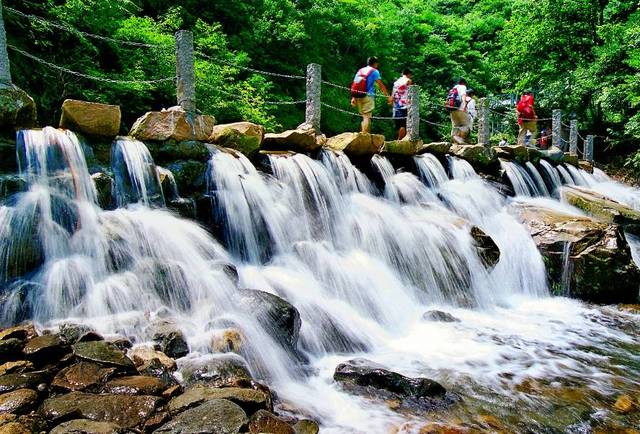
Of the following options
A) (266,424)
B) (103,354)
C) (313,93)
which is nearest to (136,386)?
(103,354)

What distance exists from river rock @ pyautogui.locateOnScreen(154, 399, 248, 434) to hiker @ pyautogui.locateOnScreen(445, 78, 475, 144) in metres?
10.3

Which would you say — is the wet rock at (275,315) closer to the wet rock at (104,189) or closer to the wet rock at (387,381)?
the wet rock at (387,381)

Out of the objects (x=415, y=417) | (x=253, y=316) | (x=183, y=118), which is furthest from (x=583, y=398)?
(x=183, y=118)

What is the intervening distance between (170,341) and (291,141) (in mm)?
4903

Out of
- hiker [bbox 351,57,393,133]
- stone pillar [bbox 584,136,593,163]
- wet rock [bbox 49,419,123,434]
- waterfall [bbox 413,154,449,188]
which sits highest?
hiker [bbox 351,57,393,133]

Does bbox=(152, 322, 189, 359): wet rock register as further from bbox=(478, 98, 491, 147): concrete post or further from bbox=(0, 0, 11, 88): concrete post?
bbox=(478, 98, 491, 147): concrete post

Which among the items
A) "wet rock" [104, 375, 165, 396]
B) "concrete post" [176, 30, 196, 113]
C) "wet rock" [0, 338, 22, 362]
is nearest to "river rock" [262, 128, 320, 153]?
"concrete post" [176, 30, 196, 113]

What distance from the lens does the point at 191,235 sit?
5.55 meters

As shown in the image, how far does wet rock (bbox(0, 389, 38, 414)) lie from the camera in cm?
275

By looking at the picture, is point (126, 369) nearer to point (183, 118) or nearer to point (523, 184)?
point (183, 118)

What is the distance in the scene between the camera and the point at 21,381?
3.02 meters

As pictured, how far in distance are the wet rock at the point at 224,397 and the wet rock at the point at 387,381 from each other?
1162mm

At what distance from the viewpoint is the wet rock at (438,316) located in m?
6.18

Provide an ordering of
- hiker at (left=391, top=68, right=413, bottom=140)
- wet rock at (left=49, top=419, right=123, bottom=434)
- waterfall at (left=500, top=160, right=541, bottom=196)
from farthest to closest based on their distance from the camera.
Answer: waterfall at (left=500, top=160, right=541, bottom=196) → hiker at (left=391, top=68, right=413, bottom=140) → wet rock at (left=49, top=419, right=123, bottom=434)
